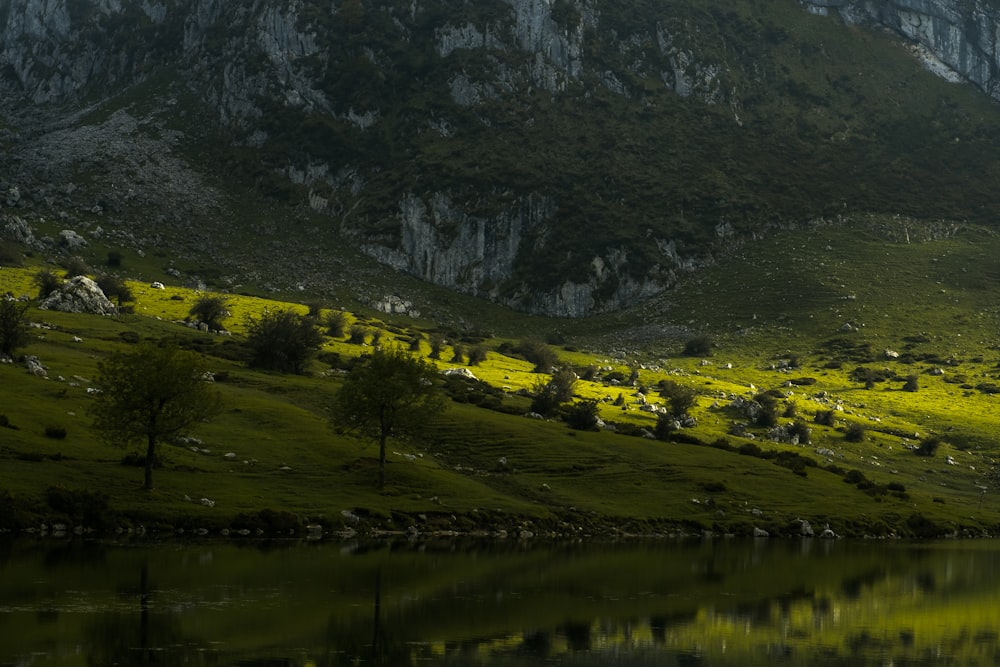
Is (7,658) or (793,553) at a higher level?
(7,658)

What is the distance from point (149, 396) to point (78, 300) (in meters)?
81.6

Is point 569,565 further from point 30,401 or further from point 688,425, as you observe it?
point 688,425

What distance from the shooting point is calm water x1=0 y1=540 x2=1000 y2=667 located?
113ft

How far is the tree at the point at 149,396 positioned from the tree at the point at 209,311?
84.1 metres

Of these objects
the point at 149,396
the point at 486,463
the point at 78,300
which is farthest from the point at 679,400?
the point at 149,396

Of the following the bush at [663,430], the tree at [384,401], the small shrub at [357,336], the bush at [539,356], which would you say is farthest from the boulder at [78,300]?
the bush at [663,430]

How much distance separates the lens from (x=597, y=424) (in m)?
112

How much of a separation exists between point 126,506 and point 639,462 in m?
50.1

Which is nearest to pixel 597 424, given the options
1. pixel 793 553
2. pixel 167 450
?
pixel 793 553

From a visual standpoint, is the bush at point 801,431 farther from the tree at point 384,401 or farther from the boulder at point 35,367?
the boulder at point 35,367

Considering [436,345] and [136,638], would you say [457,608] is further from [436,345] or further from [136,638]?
[436,345]

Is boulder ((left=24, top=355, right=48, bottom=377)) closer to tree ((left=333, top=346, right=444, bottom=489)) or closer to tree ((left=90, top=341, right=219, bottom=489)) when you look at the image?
tree ((left=90, top=341, right=219, bottom=489))

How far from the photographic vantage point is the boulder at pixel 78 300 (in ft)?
454

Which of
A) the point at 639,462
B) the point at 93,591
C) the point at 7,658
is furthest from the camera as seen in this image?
the point at 639,462
